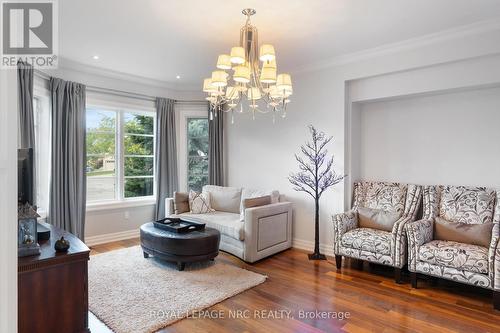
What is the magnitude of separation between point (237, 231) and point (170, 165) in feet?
7.65

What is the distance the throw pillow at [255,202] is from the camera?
4.25m

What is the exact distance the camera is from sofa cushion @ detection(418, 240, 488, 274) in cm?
296

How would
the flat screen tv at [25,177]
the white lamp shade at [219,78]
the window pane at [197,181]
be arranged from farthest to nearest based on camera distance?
the window pane at [197,181] < the white lamp shade at [219,78] < the flat screen tv at [25,177]

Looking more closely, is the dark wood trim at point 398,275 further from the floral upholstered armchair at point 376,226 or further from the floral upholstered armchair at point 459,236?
the floral upholstered armchair at point 459,236

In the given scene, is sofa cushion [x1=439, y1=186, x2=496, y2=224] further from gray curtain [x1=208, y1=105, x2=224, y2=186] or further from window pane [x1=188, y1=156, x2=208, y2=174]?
window pane [x1=188, y1=156, x2=208, y2=174]

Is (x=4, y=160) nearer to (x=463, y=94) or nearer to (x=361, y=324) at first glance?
(x=361, y=324)

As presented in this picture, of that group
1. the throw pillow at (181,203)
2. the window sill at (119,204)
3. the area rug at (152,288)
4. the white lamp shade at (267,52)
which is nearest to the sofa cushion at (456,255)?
the area rug at (152,288)

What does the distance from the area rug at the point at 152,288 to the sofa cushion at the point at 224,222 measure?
414 millimetres

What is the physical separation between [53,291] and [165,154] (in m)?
3.82

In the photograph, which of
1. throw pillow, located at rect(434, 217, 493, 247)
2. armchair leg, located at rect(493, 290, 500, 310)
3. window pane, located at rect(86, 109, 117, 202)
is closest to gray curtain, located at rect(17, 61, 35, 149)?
window pane, located at rect(86, 109, 117, 202)

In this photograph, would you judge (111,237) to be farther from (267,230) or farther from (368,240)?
(368,240)

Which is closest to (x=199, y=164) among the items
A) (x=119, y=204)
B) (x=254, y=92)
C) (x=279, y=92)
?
(x=119, y=204)

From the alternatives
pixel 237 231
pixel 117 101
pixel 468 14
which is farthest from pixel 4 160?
pixel 117 101

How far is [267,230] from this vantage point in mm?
4305
